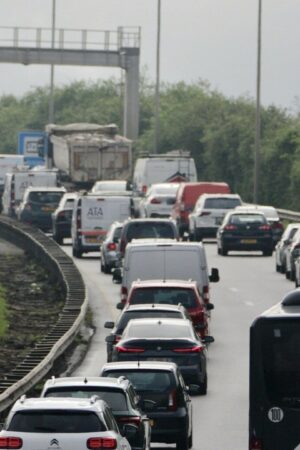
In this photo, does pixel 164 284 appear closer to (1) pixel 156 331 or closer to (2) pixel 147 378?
(1) pixel 156 331

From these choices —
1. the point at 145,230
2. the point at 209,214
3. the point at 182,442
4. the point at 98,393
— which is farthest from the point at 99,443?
the point at 209,214

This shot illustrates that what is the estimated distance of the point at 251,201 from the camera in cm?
9669

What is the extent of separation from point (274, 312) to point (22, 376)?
964 cm

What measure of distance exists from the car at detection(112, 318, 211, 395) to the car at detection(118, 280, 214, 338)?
4.30m

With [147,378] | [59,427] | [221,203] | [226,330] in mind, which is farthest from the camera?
[221,203]

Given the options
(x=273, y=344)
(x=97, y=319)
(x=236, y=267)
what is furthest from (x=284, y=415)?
(x=236, y=267)

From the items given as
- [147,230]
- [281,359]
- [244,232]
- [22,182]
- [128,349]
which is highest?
[281,359]

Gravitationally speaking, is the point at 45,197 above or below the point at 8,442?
below

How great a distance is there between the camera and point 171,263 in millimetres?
36062

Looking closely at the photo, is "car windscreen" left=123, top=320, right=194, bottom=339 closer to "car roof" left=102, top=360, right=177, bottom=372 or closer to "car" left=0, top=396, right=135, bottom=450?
"car roof" left=102, top=360, right=177, bottom=372

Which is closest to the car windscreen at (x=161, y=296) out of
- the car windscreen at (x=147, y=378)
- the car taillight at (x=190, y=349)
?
the car taillight at (x=190, y=349)

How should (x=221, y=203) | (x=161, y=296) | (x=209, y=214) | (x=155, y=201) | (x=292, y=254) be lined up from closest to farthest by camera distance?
(x=161, y=296) < (x=292, y=254) < (x=209, y=214) < (x=221, y=203) < (x=155, y=201)

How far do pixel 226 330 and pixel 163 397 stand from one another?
15.9m

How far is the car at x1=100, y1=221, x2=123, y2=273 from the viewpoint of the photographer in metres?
51.2
